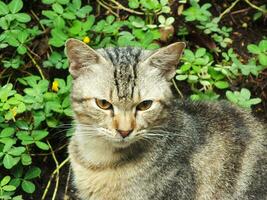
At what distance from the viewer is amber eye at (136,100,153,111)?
3260mm

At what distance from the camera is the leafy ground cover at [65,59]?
3.97 meters

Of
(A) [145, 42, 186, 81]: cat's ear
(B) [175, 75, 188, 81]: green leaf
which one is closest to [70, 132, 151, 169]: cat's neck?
(A) [145, 42, 186, 81]: cat's ear

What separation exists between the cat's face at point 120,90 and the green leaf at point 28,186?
2.22ft

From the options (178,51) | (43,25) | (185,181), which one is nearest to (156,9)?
(43,25)

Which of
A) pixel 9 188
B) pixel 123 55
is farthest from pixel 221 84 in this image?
pixel 9 188

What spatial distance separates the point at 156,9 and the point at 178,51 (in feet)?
4.09

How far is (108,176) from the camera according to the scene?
342 centimetres

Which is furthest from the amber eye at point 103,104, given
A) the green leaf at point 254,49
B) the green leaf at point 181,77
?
the green leaf at point 254,49

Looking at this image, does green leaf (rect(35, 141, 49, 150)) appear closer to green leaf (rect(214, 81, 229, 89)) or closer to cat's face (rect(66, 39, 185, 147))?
cat's face (rect(66, 39, 185, 147))

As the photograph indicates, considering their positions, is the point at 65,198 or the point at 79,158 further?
the point at 65,198

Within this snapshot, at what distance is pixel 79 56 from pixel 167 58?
468 millimetres

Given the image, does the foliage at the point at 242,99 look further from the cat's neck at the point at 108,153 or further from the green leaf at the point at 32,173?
the green leaf at the point at 32,173

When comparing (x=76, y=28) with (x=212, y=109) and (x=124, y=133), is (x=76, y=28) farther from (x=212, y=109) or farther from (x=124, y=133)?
(x=124, y=133)

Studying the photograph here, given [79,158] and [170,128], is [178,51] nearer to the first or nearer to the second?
[170,128]
